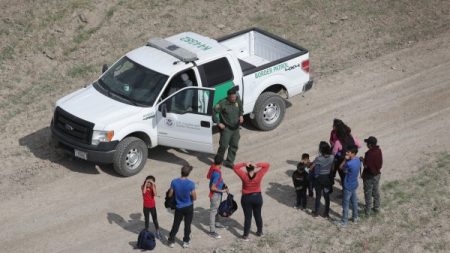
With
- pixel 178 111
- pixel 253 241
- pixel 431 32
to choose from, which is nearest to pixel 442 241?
pixel 253 241

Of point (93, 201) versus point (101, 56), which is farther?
point (101, 56)

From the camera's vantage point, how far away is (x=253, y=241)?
14.6m

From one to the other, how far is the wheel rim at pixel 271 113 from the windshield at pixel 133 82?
8.58 ft

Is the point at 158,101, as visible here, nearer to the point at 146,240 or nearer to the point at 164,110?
the point at 164,110

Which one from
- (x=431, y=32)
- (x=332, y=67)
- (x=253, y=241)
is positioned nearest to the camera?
(x=253, y=241)

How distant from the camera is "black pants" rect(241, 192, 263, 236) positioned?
1384 cm

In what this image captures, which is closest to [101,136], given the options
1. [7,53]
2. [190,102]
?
[190,102]

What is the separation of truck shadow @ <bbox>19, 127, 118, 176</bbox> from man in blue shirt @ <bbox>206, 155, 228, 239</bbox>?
297 cm

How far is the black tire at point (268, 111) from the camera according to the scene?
1781 cm

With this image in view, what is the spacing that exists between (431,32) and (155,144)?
30.8 ft

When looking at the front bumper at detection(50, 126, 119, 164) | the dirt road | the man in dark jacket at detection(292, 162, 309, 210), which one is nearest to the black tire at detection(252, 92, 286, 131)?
the dirt road

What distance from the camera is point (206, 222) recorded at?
1513 cm

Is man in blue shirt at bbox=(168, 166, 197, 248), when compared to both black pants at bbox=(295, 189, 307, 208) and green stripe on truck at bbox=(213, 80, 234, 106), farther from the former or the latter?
green stripe on truck at bbox=(213, 80, 234, 106)

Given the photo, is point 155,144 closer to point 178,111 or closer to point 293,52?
point 178,111
